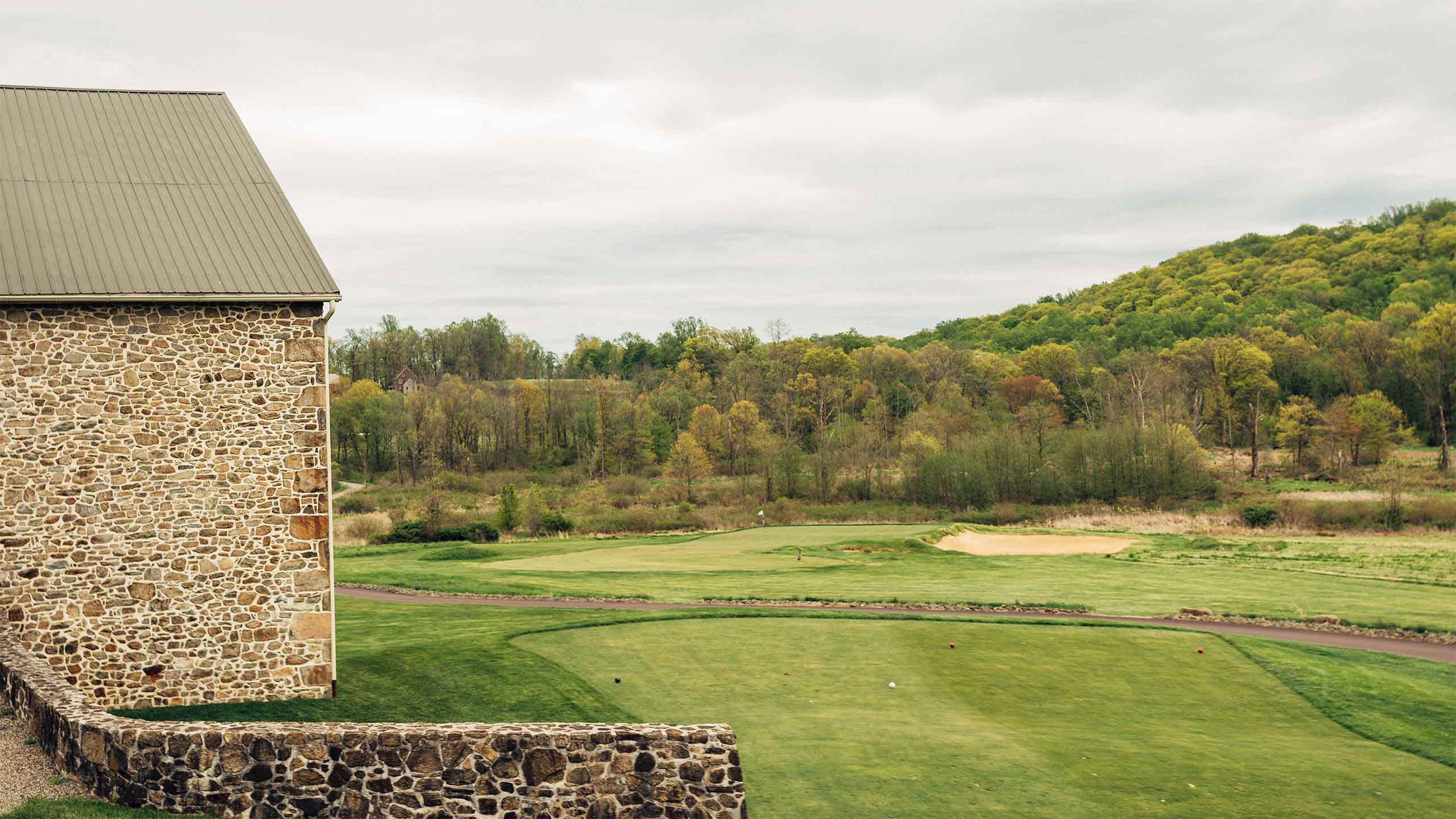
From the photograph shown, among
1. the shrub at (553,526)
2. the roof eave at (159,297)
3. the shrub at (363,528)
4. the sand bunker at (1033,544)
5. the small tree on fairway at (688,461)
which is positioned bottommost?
the sand bunker at (1033,544)

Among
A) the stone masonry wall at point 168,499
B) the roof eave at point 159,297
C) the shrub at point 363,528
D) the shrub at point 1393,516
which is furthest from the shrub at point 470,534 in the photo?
the shrub at point 1393,516

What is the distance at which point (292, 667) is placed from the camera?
1387cm

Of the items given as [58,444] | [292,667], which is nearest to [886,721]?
[292,667]

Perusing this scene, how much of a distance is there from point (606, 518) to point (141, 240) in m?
36.0

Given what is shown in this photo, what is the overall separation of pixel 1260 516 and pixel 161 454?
45231 mm

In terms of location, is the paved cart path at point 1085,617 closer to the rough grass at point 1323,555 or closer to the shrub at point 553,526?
the rough grass at point 1323,555

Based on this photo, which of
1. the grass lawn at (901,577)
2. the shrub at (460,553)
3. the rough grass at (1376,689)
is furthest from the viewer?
the shrub at (460,553)

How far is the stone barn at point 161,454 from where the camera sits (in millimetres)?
13070

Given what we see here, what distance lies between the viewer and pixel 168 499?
13461mm

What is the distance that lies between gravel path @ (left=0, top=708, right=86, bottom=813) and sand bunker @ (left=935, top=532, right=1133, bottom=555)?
3197 cm

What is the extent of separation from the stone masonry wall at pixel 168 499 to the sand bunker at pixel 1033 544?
28534mm

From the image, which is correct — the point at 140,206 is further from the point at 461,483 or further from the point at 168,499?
the point at 461,483

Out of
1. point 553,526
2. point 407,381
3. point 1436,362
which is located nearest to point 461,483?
point 553,526

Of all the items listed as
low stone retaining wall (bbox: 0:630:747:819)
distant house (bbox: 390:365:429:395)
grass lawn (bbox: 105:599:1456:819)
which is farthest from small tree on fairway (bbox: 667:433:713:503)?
low stone retaining wall (bbox: 0:630:747:819)
